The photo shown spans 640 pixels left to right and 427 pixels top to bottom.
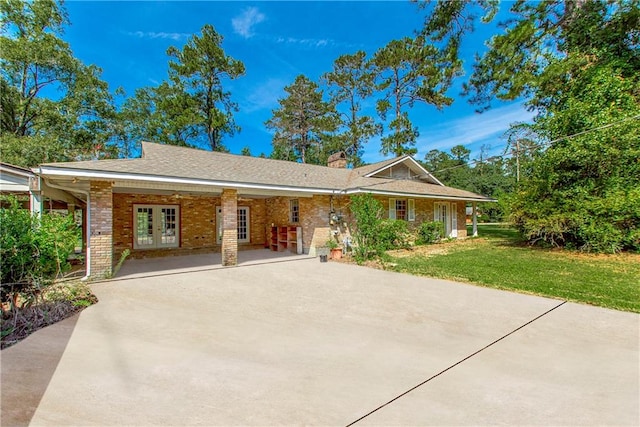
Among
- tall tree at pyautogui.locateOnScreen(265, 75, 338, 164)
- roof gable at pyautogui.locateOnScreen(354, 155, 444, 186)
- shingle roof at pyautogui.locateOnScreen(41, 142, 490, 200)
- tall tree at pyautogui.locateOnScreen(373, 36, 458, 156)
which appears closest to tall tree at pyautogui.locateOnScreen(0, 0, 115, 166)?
shingle roof at pyautogui.locateOnScreen(41, 142, 490, 200)

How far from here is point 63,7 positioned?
820 inches

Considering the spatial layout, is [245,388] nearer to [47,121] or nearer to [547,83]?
[547,83]

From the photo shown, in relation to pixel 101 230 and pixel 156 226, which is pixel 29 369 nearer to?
pixel 101 230

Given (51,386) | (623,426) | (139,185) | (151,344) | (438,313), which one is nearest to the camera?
(623,426)

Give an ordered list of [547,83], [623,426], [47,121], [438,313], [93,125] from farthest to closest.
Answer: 1. [93,125]
2. [47,121]
3. [547,83]
4. [438,313]
5. [623,426]

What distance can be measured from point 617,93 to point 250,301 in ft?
50.9

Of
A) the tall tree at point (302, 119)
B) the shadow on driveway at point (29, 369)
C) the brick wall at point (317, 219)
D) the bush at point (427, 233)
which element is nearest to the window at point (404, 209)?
the bush at point (427, 233)

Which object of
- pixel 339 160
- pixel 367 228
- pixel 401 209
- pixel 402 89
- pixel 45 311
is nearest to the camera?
pixel 45 311

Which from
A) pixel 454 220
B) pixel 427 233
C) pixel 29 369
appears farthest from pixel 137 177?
pixel 454 220

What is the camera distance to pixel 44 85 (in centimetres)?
2109

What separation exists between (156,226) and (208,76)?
18.2 meters

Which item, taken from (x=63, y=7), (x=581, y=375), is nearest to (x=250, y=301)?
(x=581, y=375)

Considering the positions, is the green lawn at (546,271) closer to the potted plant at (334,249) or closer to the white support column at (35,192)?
the potted plant at (334,249)

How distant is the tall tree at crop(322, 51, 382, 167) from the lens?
88.3 feet
